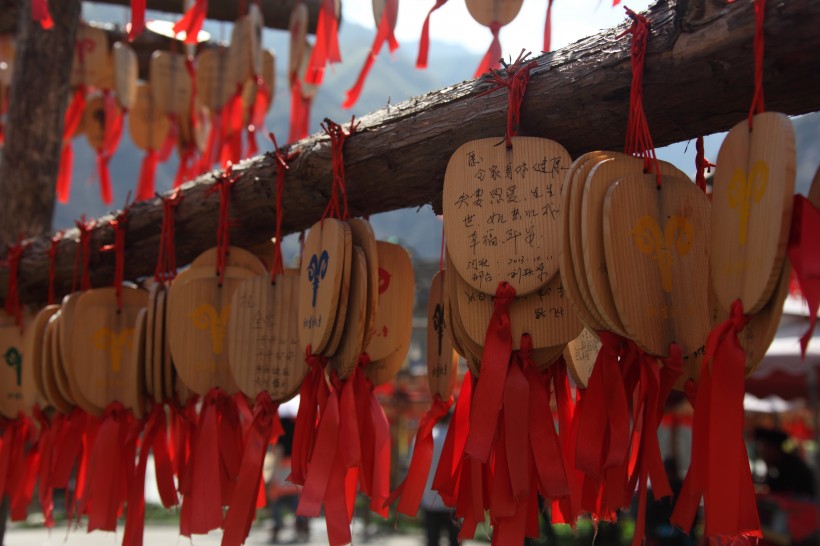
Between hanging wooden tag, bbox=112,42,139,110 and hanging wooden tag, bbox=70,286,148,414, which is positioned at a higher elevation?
hanging wooden tag, bbox=112,42,139,110

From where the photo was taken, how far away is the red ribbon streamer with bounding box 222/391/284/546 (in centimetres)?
112

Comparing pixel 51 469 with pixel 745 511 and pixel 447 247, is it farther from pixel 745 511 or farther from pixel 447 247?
pixel 745 511

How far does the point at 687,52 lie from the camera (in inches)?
33.2

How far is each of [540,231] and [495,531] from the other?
0.35 metres

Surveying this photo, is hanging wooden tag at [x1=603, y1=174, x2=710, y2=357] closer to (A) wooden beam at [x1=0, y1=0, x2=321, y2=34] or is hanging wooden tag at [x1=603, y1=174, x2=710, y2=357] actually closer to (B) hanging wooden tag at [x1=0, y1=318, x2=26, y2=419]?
(B) hanging wooden tag at [x1=0, y1=318, x2=26, y2=419]

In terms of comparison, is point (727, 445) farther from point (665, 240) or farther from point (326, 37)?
point (326, 37)

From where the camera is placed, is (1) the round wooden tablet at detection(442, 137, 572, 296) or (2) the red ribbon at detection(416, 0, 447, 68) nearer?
(1) the round wooden tablet at detection(442, 137, 572, 296)

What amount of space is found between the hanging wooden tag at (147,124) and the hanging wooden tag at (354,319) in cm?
257

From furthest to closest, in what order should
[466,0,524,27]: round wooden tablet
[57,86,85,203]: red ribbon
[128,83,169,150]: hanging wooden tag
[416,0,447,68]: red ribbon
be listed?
[128,83,169,150]: hanging wooden tag
[57,86,85,203]: red ribbon
[416,0,447,68]: red ribbon
[466,0,524,27]: round wooden tablet

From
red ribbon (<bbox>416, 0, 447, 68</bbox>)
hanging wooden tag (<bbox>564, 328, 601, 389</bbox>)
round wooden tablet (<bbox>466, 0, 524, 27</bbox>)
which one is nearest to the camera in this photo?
hanging wooden tag (<bbox>564, 328, 601, 389</bbox>)

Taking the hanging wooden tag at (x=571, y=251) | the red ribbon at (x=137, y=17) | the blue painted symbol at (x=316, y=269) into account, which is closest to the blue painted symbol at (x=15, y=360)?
the red ribbon at (x=137, y=17)

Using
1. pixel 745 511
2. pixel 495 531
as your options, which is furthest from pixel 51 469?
pixel 745 511

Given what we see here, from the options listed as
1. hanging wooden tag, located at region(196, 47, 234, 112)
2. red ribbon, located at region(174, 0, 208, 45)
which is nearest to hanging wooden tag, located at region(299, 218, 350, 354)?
red ribbon, located at region(174, 0, 208, 45)

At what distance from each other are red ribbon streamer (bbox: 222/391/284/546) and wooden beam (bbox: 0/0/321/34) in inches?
102
